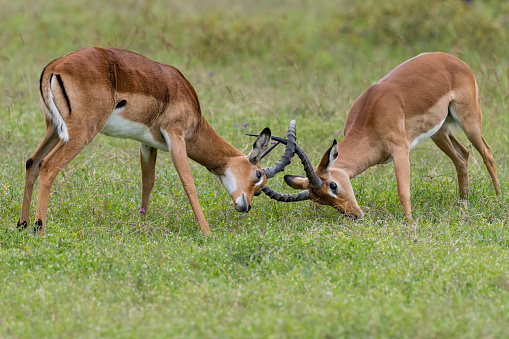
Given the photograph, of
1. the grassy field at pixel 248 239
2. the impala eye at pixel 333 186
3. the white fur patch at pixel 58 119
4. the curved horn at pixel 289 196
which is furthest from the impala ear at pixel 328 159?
the white fur patch at pixel 58 119

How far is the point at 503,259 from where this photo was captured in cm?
455

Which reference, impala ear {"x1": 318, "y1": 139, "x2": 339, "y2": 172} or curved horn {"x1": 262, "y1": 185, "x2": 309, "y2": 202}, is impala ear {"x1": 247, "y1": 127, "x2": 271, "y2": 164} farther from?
impala ear {"x1": 318, "y1": 139, "x2": 339, "y2": 172}

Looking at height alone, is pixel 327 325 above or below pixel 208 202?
above

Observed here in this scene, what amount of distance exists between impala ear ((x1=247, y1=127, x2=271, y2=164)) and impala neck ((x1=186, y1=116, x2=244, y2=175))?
205mm

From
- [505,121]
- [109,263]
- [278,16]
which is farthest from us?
[278,16]

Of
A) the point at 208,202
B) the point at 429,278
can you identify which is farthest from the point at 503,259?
the point at 208,202

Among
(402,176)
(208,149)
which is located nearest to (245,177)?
(208,149)

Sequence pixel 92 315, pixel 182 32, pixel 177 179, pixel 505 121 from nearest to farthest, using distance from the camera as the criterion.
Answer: pixel 92 315
pixel 177 179
pixel 505 121
pixel 182 32

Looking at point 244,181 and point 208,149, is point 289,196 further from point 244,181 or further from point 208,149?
point 208,149

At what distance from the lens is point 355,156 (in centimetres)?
595

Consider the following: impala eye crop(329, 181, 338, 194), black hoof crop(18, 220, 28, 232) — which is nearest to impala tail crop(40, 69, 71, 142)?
black hoof crop(18, 220, 28, 232)

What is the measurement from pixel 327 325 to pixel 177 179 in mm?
3586

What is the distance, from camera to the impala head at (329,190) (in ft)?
18.8

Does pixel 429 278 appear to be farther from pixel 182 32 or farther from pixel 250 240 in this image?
pixel 182 32
